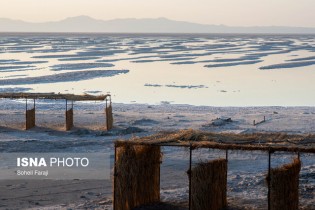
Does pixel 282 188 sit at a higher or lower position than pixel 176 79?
higher

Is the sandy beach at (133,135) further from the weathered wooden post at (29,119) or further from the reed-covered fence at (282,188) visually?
the reed-covered fence at (282,188)

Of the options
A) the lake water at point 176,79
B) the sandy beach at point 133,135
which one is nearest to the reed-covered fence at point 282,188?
the sandy beach at point 133,135

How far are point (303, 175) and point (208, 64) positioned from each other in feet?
132

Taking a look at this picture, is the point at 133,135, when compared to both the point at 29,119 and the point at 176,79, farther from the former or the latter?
the point at 176,79

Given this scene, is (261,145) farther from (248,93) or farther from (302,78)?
(302,78)

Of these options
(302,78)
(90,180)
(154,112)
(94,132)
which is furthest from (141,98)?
(90,180)

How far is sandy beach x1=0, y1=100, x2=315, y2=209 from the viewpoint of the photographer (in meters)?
14.1

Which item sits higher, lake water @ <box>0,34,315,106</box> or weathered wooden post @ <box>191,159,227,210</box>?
weathered wooden post @ <box>191,159,227,210</box>

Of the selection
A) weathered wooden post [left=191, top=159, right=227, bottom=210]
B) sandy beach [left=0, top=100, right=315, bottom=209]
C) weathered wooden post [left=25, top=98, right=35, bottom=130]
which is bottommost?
sandy beach [left=0, top=100, right=315, bottom=209]

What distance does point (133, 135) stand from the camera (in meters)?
19.5

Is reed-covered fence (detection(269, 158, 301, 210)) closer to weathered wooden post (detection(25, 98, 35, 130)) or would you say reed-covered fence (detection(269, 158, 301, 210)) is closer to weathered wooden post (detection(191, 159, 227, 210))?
weathered wooden post (detection(191, 159, 227, 210))

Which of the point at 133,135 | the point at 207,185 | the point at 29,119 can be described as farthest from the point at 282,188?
the point at 29,119

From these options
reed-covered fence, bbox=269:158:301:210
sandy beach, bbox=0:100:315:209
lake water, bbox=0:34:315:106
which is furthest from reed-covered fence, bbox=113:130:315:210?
lake water, bbox=0:34:315:106

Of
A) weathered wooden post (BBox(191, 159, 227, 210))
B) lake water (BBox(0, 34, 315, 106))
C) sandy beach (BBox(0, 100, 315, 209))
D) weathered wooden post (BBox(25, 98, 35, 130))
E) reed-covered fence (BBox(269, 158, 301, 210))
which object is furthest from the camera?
lake water (BBox(0, 34, 315, 106))
